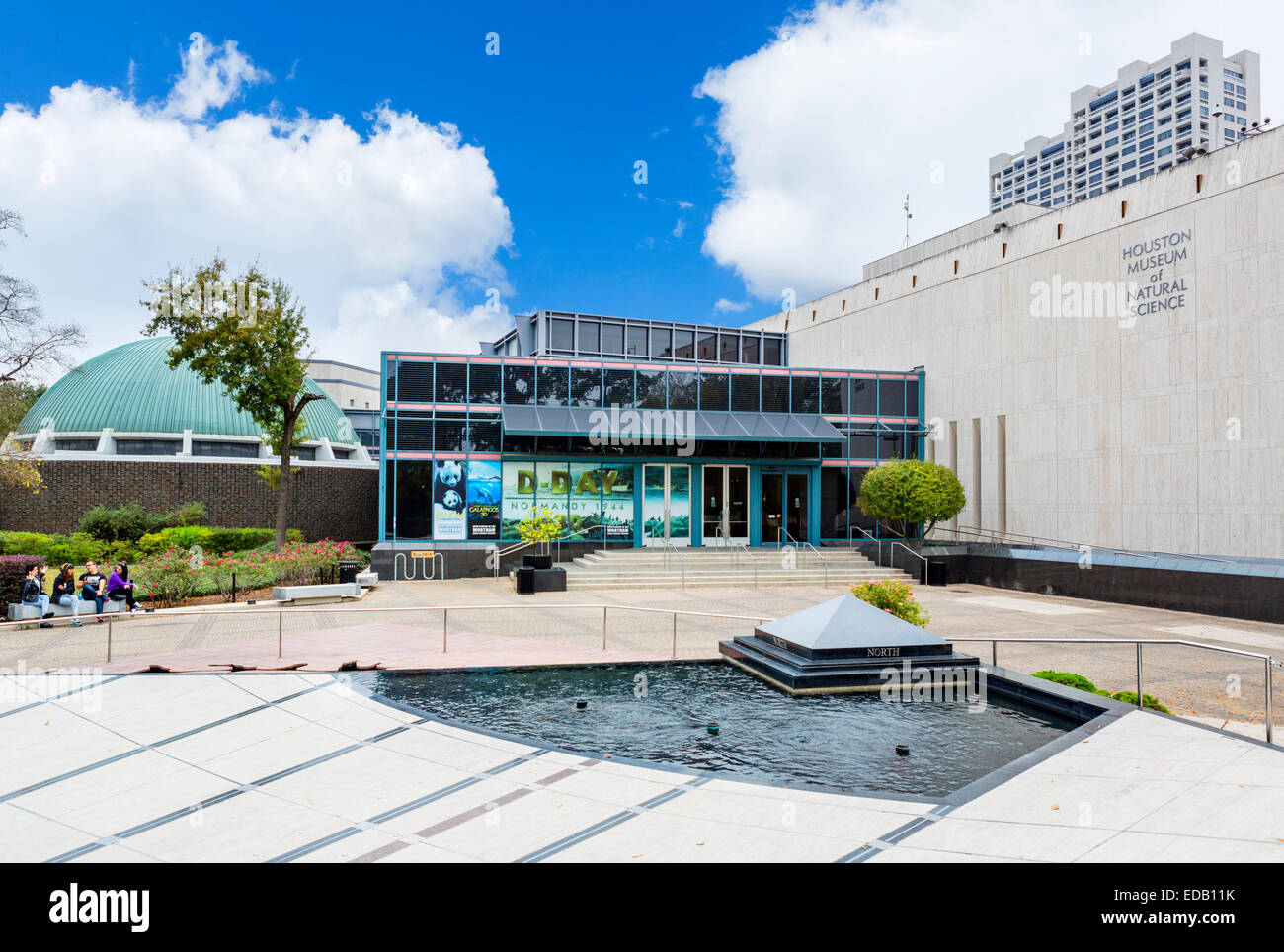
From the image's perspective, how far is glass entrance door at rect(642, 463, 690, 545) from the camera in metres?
29.0

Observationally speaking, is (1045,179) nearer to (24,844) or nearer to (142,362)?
(142,362)

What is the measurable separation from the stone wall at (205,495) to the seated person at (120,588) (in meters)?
14.6

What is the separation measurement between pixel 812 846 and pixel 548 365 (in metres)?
24.4

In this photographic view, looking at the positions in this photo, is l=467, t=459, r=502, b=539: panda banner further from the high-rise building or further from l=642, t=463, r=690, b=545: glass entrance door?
the high-rise building

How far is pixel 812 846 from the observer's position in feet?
17.1

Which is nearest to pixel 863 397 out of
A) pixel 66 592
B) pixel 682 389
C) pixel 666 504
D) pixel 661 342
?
pixel 682 389

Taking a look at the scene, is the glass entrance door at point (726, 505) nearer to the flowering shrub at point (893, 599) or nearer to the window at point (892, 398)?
the window at point (892, 398)

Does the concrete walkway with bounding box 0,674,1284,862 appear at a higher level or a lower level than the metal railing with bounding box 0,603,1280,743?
lower

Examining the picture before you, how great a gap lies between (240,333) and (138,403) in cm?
1766

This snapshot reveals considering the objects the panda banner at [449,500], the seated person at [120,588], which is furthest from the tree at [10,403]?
the panda banner at [449,500]

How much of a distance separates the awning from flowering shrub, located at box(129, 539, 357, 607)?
734 centimetres

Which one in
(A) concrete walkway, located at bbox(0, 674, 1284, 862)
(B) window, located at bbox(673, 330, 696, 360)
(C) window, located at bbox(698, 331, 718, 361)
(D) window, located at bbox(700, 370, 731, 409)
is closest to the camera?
(A) concrete walkway, located at bbox(0, 674, 1284, 862)

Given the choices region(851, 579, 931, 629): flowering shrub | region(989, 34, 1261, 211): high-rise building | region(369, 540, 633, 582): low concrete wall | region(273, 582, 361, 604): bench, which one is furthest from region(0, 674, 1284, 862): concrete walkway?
region(989, 34, 1261, 211): high-rise building

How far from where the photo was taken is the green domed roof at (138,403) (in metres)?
38.2
